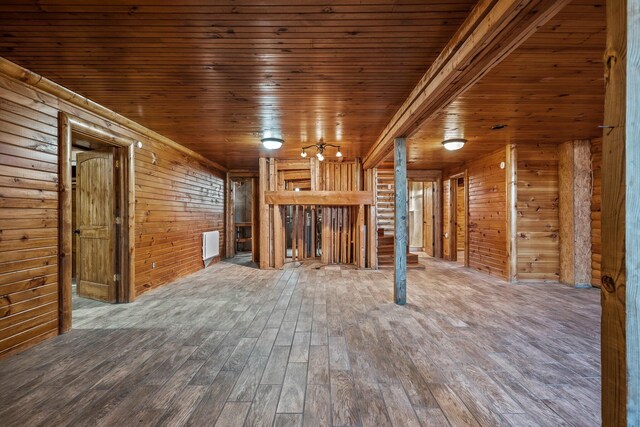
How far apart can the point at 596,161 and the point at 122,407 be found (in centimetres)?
727

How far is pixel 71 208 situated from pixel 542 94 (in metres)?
5.62

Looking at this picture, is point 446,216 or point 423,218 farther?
point 423,218

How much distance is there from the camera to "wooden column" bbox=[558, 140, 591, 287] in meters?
5.09

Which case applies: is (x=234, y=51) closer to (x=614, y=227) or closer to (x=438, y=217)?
(x=614, y=227)

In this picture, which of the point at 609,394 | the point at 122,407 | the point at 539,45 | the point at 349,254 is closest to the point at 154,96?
the point at 122,407

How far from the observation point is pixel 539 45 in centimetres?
231

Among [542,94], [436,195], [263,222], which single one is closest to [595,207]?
[542,94]

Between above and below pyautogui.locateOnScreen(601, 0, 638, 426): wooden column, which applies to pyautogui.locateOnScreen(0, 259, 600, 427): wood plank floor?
below

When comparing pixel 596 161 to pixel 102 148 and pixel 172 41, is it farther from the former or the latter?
pixel 102 148

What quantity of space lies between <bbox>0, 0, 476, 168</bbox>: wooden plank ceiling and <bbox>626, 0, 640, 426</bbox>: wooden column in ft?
4.00

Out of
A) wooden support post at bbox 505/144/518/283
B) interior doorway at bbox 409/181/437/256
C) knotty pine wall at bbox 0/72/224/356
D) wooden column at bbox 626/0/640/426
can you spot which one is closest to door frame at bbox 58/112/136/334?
knotty pine wall at bbox 0/72/224/356

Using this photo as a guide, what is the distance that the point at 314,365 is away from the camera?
2.31 metres

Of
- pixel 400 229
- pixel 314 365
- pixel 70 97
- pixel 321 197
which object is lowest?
pixel 314 365

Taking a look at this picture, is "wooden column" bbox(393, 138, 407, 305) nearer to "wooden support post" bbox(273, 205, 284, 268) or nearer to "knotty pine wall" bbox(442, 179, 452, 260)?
"wooden support post" bbox(273, 205, 284, 268)
